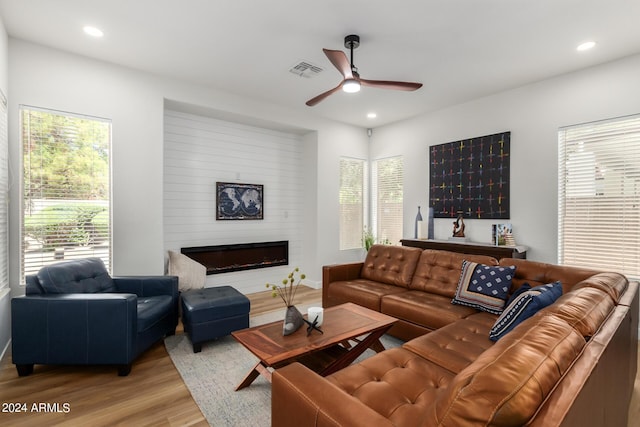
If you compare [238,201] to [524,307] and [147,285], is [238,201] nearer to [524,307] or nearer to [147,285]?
[147,285]

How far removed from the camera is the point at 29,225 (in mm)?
3117

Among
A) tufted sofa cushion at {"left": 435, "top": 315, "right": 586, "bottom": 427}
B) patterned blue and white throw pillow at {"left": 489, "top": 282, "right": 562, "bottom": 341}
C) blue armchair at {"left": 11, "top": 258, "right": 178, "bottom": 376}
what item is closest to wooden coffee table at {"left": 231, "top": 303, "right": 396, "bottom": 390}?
patterned blue and white throw pillow at {"left": 489, "top": 282, "right": 562, "bottom": 341}

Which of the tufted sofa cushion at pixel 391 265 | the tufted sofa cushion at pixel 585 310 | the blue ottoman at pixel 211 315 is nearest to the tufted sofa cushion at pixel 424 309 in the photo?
the tufted sofa cushion at pixel 391 265

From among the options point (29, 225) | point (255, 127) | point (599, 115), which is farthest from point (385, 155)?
point (29, 225)

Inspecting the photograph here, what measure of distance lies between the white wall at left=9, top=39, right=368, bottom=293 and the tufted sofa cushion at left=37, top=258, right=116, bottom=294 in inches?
22.0

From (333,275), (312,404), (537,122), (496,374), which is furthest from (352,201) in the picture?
(496,374)

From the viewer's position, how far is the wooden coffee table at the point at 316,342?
198 centimetres

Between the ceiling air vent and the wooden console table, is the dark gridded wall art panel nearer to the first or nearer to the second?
the wooden console table

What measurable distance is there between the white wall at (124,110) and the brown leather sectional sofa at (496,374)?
306 cm

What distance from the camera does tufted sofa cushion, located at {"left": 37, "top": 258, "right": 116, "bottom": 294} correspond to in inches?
102

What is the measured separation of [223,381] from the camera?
2.43 meters

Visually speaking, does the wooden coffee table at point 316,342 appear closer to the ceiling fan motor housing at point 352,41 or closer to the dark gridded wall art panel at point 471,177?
the ceiling fan motor housing at point 352,41

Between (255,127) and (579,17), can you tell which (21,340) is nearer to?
(255,127)

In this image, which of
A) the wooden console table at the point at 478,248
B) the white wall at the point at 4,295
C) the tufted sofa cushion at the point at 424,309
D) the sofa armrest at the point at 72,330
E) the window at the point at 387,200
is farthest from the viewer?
the window at the point at 387,200
